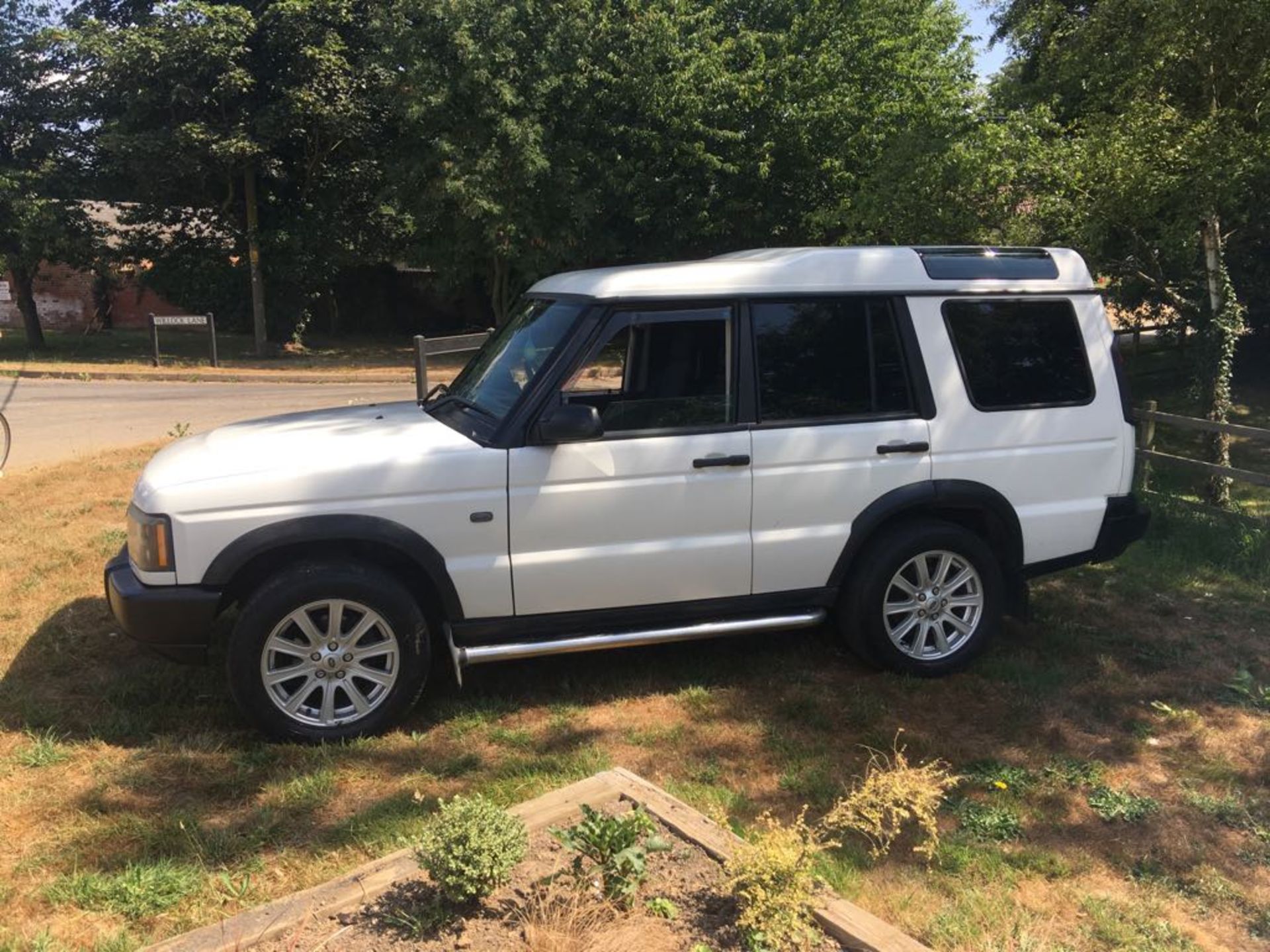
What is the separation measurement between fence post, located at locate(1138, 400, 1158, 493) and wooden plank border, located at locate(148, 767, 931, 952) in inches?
268

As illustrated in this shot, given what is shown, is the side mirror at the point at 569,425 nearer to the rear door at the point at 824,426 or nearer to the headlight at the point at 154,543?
the rear door at the point at 824,426

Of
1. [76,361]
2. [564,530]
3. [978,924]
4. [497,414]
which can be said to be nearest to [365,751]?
[564,530]

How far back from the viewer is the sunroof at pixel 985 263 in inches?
190

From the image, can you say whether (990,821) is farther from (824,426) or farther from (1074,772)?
(824,426)

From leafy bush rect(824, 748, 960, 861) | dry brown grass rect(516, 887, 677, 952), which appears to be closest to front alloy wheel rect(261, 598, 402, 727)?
dry brown grass rect(516, 887, 677, 952)

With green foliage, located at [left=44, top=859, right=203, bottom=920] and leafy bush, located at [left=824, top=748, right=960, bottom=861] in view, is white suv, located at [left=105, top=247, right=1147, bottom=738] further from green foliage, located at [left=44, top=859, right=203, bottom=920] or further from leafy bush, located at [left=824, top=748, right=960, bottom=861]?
leafy bush, located at [left=824, top=748, right=960, bottom=861]

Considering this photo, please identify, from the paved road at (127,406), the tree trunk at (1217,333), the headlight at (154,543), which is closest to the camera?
the headlight at (154,543)

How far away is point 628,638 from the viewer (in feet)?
14.2

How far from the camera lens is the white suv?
3951 millimetres

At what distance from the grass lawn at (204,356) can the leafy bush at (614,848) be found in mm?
14410

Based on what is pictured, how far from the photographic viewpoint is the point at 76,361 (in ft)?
74.0

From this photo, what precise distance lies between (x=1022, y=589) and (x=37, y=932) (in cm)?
436

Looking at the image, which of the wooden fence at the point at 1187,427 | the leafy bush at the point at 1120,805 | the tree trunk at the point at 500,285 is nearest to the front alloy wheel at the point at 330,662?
the leafy bush at the point at 1120,805

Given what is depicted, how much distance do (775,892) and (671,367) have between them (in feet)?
8.34
